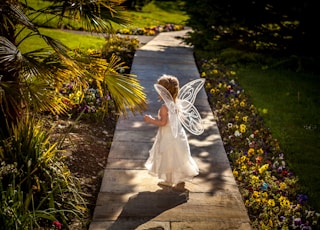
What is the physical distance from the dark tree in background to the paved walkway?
14.3ft

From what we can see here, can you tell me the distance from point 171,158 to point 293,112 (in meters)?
3.83

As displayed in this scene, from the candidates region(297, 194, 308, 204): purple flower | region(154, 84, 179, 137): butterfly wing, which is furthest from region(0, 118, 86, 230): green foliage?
region(297, 194, 308, 204): purple flower

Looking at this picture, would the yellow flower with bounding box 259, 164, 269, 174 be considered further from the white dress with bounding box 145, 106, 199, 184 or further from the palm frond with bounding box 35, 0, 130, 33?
the palm frond with bounding box 35, 0, 130, 33

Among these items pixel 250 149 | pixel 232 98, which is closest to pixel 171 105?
pixel 250 149

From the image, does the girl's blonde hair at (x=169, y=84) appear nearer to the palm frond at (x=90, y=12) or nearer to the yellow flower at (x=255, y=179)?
the palm frond at (x=90, y=12)

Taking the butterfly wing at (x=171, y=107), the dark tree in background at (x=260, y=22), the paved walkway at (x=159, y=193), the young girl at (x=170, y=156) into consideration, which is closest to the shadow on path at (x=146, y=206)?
the paved walkway at (x=159, y=193)

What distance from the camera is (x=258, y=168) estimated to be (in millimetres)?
5406

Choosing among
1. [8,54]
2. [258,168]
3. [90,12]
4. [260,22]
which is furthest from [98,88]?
[260,22]

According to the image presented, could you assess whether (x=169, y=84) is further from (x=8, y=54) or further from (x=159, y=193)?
(x=8, y=54)

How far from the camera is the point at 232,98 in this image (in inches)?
312

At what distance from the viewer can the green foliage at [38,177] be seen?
4.10 metres

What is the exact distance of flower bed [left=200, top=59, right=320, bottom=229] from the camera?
14.9 ft

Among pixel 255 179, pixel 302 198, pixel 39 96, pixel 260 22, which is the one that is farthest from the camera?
pixel 260 22

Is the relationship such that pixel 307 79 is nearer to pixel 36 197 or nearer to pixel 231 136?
pixel 231 136
